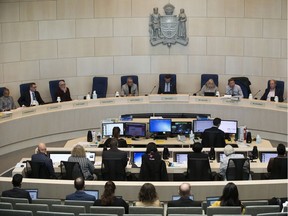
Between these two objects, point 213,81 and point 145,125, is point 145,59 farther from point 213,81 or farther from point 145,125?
point 145,125

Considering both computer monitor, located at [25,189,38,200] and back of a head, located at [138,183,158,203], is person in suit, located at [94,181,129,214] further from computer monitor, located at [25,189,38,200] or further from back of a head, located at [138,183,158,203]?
computer monitor, located at [25,189,38,200]

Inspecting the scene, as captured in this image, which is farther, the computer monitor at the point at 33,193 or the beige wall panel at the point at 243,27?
the beige wall panel at the point at 243,27

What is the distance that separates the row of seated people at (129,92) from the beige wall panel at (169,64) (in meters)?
0.75

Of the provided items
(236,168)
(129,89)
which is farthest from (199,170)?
(129,89)

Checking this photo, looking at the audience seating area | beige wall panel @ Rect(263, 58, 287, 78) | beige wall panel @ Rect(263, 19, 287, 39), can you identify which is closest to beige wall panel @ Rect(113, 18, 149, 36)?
beige wall panel @ Rect(263, 19, 287, 39)

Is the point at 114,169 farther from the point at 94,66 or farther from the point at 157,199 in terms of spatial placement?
the point at 94,66

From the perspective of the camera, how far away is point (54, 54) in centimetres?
1691

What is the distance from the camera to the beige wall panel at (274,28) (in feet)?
55.2

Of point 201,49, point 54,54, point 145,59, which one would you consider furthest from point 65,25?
point 201,49

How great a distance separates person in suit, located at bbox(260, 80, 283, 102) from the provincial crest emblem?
103 inches

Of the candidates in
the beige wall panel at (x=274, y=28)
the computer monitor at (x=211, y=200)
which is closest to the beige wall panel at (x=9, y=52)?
the beige wall panel at (x=274, y=28)

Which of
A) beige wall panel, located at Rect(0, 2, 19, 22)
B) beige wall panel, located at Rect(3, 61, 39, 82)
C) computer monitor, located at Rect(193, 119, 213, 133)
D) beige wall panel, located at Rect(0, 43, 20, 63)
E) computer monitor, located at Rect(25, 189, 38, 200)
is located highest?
beige wall panel, located at Rect(0, 2, 19, 22)

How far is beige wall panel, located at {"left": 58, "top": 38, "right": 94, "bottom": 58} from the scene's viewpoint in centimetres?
1695

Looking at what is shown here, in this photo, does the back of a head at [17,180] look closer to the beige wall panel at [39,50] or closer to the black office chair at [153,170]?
the black office chair at [153,170]
